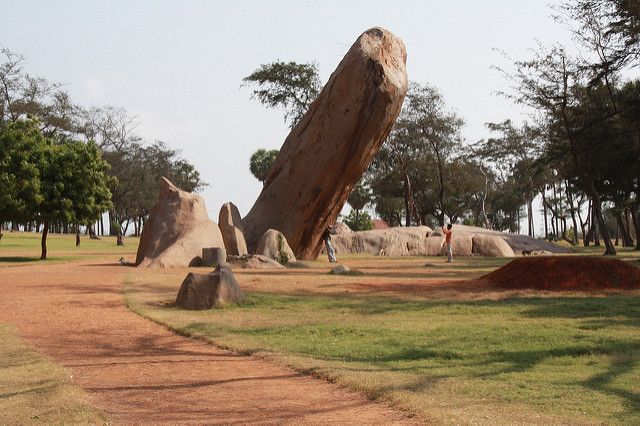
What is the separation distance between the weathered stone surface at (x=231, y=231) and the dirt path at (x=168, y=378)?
13.3 m

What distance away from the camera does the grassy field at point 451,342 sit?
5418 millimetres

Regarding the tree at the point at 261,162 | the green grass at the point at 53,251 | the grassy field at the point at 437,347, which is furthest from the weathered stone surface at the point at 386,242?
the tree at the point at 261,162

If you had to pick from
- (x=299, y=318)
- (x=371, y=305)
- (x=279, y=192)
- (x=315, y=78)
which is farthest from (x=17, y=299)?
(x=315, y=78)

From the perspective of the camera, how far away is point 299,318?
35.8 ft

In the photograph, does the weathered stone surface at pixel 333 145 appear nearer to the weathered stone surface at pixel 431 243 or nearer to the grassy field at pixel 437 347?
the weathered stone surface at pixel 431 243

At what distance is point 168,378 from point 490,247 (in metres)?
31.0

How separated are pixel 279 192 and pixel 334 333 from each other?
761 inches

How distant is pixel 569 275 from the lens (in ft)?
49.4

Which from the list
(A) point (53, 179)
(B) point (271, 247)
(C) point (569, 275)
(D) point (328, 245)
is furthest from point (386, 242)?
(C) point (569, 275)

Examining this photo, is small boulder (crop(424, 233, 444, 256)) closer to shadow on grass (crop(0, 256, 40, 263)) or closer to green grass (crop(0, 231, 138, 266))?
green grass (crop(0, 231, 138, 266))

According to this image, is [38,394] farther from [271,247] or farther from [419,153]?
[419,153]

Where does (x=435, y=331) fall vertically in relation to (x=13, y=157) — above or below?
below

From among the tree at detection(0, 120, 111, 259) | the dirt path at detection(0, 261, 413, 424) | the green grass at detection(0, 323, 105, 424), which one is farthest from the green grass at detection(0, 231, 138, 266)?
the green grass at detection(0, 323, 105, 424)

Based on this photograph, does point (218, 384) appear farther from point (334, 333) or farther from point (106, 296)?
point (106, 296)
